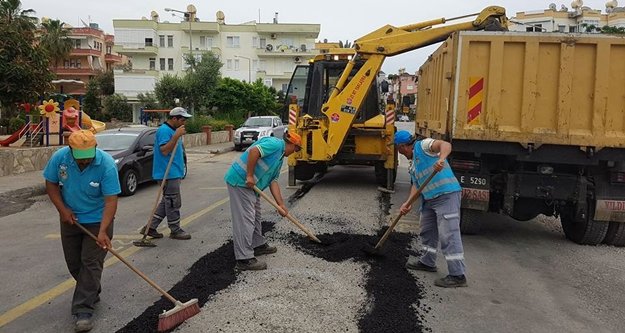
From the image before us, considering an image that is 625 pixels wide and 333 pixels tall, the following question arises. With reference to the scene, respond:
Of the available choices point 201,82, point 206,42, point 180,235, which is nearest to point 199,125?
point 201,82

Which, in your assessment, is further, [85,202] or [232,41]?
[232,41]

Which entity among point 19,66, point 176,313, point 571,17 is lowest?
point 176,313

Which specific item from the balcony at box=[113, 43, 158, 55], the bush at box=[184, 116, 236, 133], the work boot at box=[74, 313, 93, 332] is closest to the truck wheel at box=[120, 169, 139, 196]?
the work boot at box=[74, 313, 93, 332]

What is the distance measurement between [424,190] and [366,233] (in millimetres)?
1919

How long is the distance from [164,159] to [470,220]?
424cm

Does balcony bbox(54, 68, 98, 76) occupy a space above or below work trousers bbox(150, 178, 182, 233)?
above

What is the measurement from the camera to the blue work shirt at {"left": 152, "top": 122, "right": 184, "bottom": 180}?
677cm

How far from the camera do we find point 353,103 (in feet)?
33.1

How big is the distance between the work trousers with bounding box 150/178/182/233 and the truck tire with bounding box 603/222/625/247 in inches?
225

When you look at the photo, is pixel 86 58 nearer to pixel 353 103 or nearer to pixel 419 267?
pixel 353 103

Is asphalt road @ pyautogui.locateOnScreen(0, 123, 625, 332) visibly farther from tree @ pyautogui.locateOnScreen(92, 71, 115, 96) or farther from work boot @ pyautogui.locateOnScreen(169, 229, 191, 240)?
tree @ pyautogui.locateOnScreen(92, 71, 115, 96)

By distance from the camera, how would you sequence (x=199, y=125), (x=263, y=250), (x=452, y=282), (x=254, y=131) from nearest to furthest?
(x=452, y=282), (x=263, y=250), (x=254, y=131), (x=199, y=125)

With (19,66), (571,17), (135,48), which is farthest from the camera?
(571,17)

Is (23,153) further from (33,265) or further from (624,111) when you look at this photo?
(624,111)
